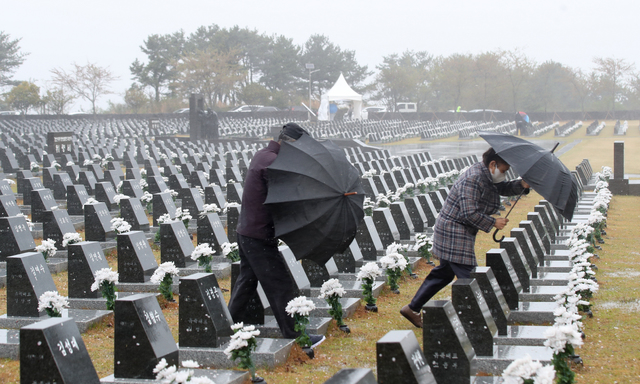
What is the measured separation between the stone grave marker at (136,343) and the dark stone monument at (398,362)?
1538 mm

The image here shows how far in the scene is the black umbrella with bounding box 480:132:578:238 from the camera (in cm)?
512

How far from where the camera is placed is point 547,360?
4574 millimetres

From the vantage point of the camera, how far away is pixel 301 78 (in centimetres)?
7725

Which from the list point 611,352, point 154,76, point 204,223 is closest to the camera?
point 611,352

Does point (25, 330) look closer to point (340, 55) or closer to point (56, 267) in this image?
point (56, 267)

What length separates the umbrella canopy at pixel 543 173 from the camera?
512cm

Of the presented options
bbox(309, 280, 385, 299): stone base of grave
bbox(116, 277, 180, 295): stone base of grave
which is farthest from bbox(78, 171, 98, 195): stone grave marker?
bbox(309, 280, 385, 299): stone base of grave

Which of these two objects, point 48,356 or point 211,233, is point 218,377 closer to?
point 48,356

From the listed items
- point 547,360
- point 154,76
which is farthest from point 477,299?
point 154,76

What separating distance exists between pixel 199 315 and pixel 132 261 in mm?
2467

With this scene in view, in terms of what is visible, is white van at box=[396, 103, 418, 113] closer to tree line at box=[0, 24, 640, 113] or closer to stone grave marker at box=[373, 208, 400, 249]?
tree line at box=[0, 24, 640, 113]

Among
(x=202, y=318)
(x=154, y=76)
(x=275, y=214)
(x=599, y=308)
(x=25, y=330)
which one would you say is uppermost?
(x=154, y=76)

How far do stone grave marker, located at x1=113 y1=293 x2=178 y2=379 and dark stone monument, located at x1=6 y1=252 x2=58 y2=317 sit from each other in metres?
1.72

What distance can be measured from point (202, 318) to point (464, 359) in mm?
1889
